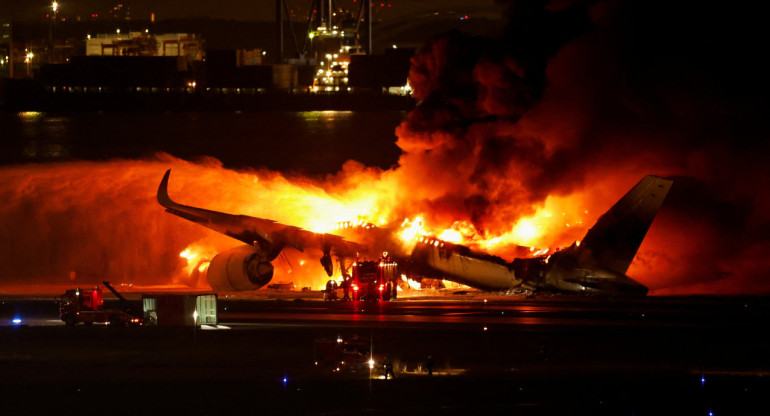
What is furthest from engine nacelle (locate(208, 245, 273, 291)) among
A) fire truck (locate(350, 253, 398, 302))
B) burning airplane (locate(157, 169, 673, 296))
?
fire truck (locate(350, 253, 398, 302))

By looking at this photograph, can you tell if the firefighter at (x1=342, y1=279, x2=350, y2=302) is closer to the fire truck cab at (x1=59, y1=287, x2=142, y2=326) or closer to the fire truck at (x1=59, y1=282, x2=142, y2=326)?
the fire truck at (x1=59, y1=282, x2=142, y2=326)

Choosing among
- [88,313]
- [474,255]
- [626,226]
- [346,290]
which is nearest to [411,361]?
[88,313]

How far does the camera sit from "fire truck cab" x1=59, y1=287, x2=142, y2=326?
4181 cm

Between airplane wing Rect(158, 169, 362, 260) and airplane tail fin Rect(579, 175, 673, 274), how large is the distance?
38.6 feet

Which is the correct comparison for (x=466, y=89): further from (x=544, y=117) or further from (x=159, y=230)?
(x=159, y=230)

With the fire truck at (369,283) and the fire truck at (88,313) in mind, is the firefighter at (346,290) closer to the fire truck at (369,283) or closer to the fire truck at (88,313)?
the fire truck at (369,283)

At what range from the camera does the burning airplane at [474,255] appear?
157 feet

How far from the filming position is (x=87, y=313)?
1655 inches

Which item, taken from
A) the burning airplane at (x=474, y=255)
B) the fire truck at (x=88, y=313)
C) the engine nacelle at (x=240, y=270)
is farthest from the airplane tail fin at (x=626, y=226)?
the fire truck at (x=88, y=313)

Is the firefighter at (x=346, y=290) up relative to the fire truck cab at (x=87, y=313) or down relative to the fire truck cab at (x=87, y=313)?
down

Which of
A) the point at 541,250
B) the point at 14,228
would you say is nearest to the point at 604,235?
the point at 541,250

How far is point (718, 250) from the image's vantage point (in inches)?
2162

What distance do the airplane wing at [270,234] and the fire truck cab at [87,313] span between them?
432 inches

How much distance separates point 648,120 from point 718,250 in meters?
7.62
